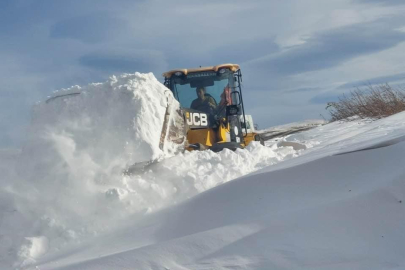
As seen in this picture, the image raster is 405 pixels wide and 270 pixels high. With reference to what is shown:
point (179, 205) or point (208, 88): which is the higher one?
point (208, 88)

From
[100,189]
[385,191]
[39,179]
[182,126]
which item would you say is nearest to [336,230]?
[385,191]

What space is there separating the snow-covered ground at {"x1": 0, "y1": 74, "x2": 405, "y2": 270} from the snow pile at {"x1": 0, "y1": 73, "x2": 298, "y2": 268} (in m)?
0.01

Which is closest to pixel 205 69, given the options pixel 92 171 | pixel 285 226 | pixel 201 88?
pixel 201 88

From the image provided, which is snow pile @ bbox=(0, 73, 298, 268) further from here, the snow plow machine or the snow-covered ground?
the snow plow machine

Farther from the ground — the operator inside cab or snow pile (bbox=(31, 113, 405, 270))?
the operator inside cab

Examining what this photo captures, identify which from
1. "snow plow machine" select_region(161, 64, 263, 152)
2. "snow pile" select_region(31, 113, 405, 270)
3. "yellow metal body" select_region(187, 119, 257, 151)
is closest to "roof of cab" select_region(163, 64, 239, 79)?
"snow plow machine" select_region(161, 64, 263, 152)

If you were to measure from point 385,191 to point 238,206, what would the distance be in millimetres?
1097

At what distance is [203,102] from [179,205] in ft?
16.2

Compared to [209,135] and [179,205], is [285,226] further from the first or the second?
[209,135]

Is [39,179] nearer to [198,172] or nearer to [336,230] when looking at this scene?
[198,172]

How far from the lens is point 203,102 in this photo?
9688 millimetres

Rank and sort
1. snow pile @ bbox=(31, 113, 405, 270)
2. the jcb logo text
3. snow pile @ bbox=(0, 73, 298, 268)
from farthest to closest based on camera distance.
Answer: the jcb logo text → snow pile @ bbox=(0, 73, 298, 268) → snow pile @ bbox=(31, 113, 405, 270)

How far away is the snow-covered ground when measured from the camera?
144 inches

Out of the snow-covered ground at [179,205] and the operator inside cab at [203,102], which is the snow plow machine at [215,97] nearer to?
the operator inside cab at [203,102]
